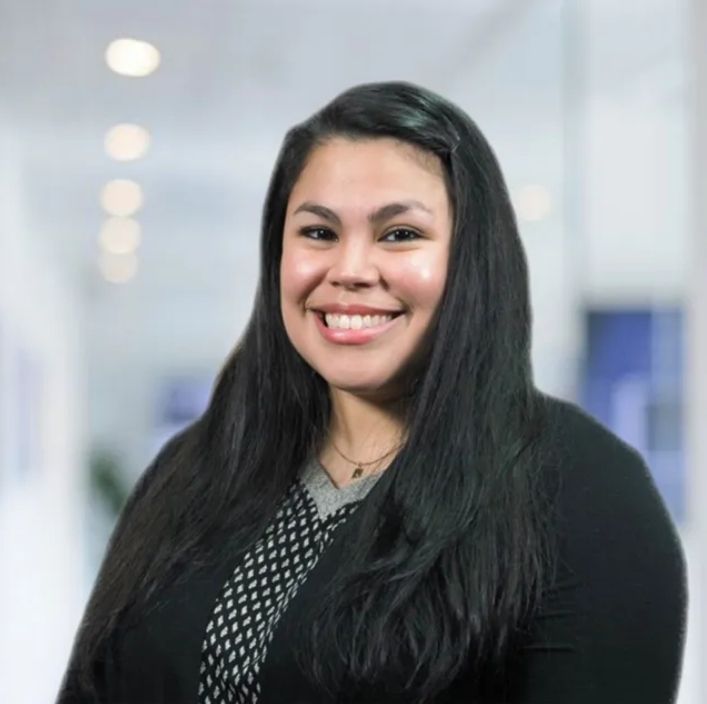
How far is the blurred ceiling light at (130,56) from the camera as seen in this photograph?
307 cm

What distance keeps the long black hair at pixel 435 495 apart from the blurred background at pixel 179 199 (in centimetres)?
176

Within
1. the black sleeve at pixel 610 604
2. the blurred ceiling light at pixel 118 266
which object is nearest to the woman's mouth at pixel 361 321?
the black sleeve at pixel 610 604

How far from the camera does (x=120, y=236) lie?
3.15 meters

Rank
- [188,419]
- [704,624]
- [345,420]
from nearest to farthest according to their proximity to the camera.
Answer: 1. [345,420]
2. [704,624]
3. [188,419]

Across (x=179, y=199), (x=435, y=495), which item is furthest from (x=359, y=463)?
(x=179, y=199)

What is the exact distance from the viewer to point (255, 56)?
3.14 metres

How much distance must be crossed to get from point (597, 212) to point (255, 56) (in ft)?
3.14

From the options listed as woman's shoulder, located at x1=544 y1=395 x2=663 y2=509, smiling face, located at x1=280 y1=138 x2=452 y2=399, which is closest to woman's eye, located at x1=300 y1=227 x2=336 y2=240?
Answer: smiling face, located at x1=280 y1=138 x2=452 y2=399

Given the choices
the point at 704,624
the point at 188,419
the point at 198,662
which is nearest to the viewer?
the point at 198,662

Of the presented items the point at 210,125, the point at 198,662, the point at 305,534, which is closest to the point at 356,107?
the point at 305,534

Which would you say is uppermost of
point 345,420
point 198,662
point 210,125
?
point 210,125

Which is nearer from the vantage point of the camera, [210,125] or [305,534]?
[305,534]

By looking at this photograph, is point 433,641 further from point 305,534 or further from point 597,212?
point 597,212

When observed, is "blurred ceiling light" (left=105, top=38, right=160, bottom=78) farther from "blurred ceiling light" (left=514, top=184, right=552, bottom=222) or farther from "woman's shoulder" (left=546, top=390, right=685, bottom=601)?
"woman's shoulder" (left=546, top=390, right=685, bottom=601)
